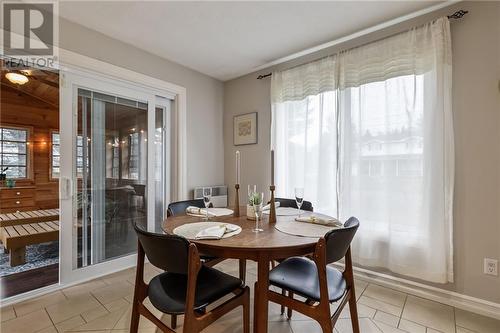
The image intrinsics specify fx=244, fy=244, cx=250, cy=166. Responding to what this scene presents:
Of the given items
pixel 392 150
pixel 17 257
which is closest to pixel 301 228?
pixel 392 150

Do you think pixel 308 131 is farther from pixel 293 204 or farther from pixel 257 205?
pixel 257 205

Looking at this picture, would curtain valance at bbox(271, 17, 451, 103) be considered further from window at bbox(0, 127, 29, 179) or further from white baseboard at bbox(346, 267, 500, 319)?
window at bbox(0, 127, 29, 179)

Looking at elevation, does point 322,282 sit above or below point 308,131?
below

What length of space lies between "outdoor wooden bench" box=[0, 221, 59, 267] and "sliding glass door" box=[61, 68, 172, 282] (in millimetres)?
733

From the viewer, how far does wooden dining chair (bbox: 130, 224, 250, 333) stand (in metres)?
1.12

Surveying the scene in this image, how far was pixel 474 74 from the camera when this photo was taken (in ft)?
6.23

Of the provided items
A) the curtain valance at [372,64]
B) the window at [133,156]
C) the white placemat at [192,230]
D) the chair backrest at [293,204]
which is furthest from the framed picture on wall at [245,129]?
the white placemat at [192,230]

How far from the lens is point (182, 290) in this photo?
1.32 meters

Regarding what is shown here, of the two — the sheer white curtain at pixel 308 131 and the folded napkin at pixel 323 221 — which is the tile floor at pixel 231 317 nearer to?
the folded napkin at pixel 323 221

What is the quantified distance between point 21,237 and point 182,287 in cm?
241

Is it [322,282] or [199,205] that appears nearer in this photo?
[322,282]

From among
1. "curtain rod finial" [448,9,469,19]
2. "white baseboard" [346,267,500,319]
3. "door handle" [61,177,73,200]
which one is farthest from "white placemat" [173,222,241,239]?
"curtain rod finial" [448,9,469,19]

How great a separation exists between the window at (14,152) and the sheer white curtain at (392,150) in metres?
5.61

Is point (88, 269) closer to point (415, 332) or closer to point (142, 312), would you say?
point (142, 312)
